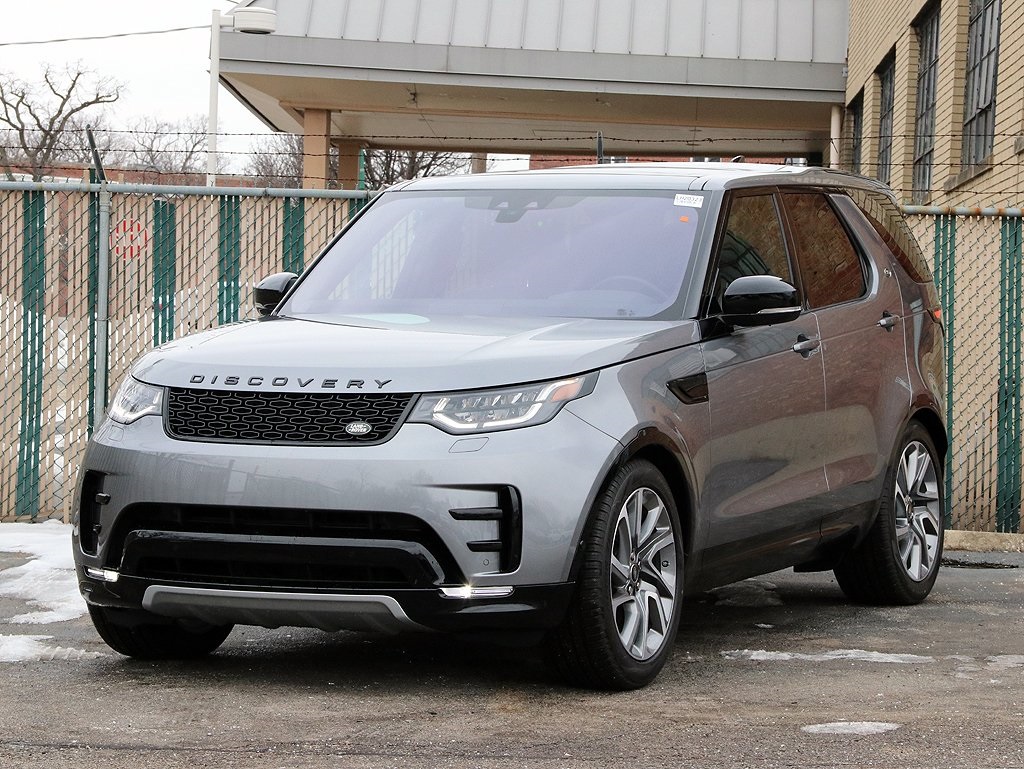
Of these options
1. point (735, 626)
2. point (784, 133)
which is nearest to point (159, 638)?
point (735, 626)

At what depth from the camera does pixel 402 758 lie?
4418 mm

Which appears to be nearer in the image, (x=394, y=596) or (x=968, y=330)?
(x=394, y=596)

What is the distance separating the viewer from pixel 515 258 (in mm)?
6316

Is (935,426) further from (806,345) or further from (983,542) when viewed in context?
(983,542)

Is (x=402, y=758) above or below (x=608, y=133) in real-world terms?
below

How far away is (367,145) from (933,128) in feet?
49.6

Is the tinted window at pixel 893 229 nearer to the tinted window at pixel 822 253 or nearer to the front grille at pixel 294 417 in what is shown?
the tinted window at pixel 822 253

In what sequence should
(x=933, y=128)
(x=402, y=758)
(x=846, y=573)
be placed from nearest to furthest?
(x=402, y=758), (x=846, y=573), (x=933, y=128)

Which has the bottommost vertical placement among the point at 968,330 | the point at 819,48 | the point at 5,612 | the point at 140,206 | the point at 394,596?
the point at 5,612

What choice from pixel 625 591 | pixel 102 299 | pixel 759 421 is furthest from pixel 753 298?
pixel 102 299

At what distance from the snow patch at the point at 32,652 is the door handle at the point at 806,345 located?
2.84m

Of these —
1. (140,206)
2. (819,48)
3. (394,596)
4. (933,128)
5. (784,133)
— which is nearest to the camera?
(394,596)

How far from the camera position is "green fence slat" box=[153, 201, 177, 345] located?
10242 millimetres

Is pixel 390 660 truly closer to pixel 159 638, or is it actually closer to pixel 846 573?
pixel 159 638
